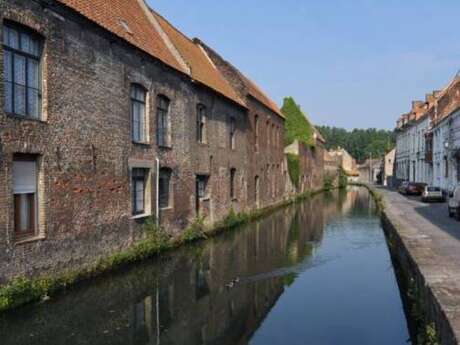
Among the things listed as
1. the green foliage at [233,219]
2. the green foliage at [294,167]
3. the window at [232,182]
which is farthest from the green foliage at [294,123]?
the green foliage at [233,219]

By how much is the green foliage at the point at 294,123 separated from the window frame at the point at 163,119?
39.5 m

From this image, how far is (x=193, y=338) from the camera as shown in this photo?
769 centimetres

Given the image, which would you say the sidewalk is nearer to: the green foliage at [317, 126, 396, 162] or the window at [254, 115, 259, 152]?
the window at [254, 115, 259, 152]

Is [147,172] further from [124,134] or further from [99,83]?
[99,83]

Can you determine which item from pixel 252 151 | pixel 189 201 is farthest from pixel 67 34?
pixel 252 151

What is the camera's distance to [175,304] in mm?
9625

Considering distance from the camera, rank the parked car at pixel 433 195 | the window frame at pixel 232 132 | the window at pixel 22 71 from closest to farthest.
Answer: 1. the window at pixel 22 71
2. the window frame at pixel 232 132
3. the parked car at pixel 433 195

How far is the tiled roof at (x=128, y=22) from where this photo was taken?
39.9 feet

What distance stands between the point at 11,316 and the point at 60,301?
118 cm

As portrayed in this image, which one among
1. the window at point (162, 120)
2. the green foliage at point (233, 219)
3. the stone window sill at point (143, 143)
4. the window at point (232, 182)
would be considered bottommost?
the green foliage at point (233, 219)

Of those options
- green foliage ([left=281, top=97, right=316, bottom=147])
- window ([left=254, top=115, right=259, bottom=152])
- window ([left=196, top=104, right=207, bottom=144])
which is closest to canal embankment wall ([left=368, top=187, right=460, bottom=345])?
window ([left=196, top=104, right=207, bottom=144])

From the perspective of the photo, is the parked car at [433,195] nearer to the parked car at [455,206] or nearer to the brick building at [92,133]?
the parked car at [455,206]

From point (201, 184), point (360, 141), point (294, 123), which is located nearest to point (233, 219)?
point (201, 184)

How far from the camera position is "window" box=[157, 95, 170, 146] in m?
16.0
